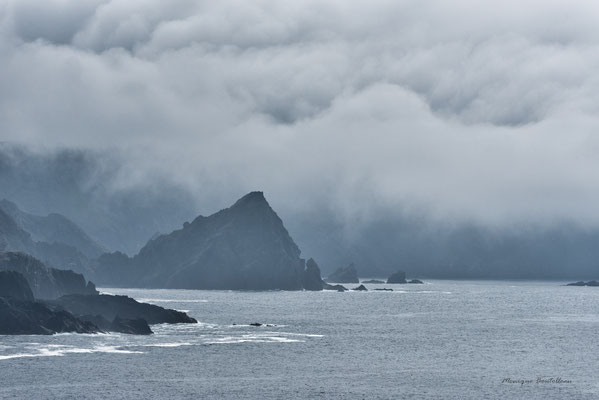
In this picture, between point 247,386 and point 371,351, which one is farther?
point 371,351

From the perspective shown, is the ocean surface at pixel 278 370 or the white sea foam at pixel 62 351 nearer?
the ocean surface at pixel 278 370

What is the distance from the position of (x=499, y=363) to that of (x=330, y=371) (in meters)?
31.4

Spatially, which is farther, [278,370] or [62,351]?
[62,351]

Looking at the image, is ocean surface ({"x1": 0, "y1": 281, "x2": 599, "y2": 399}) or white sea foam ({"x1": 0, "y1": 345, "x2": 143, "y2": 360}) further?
white sea foam ({"x1": 0, "y1": 345, "x2": 143, "y2": 360})

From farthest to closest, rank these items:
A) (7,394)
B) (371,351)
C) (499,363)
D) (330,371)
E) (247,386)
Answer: (371,351) < (499,363) < (330,371) < (247,386) < (7,394)

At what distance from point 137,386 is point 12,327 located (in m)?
63.0

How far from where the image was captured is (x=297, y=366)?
549ft

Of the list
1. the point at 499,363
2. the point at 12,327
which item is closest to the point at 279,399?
the point at 499,363

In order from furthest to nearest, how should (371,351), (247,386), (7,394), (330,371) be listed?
(371,351) → (330,371) → (247,386) → (7,394)

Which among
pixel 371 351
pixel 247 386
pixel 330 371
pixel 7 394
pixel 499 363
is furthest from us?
pixel 371 351

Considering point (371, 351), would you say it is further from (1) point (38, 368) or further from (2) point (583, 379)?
(1) point (38, 368)

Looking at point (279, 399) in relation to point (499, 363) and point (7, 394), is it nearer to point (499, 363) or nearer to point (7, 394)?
point (7, 394)

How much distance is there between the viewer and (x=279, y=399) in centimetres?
13600

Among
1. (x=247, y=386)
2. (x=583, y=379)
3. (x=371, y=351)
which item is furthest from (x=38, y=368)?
(x=583, y=379)
